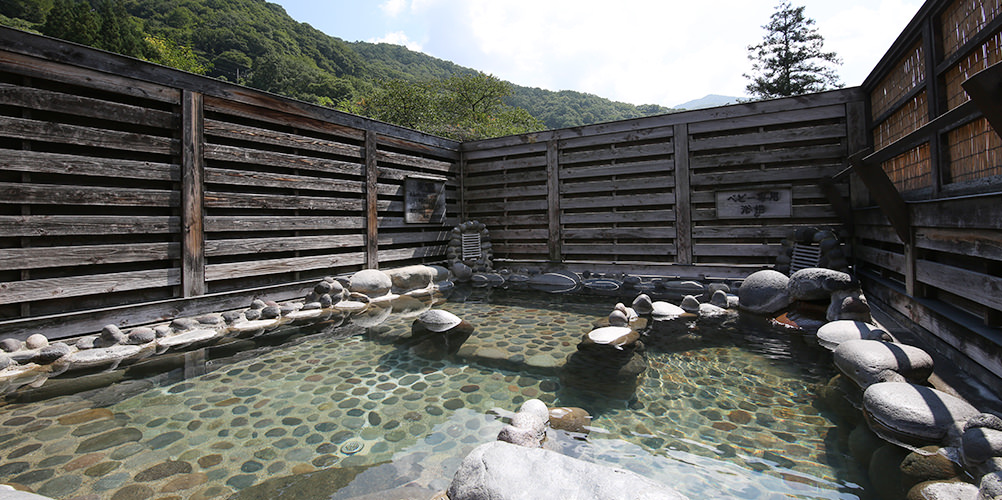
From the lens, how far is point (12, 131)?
16.8 feet

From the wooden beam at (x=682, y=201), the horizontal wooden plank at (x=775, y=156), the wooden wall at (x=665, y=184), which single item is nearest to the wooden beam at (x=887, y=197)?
the wooden wall at (x=665, y=184)

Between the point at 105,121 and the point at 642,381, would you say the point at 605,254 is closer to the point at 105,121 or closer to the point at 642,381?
the point at 642,381

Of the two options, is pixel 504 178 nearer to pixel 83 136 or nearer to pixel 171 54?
pixel 83 136

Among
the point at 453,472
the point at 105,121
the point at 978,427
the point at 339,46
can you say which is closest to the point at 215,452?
the point at 453,472

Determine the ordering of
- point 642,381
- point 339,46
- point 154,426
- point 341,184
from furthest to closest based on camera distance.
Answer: point 339,46
point 341,184
point 642,381
point 154,426

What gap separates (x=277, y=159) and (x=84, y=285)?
3.28 m

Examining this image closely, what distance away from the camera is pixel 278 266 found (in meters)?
7.73

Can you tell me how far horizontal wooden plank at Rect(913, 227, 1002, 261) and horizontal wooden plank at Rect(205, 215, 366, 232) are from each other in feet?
28.3

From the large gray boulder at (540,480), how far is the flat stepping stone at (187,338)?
15.9 ft

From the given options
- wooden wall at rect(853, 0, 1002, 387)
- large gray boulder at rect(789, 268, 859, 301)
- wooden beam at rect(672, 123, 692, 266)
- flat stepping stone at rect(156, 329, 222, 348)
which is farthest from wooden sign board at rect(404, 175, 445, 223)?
wooden wall at rect(853, 0, 1002, 387)

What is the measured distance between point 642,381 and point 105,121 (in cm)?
742

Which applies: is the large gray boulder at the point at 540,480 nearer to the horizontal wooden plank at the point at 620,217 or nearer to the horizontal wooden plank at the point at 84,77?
the horizontal wooden plank at the point at 84,77

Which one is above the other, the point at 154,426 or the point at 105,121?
the point at 105,121

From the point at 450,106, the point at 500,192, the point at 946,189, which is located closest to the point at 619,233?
the point at 500,192
